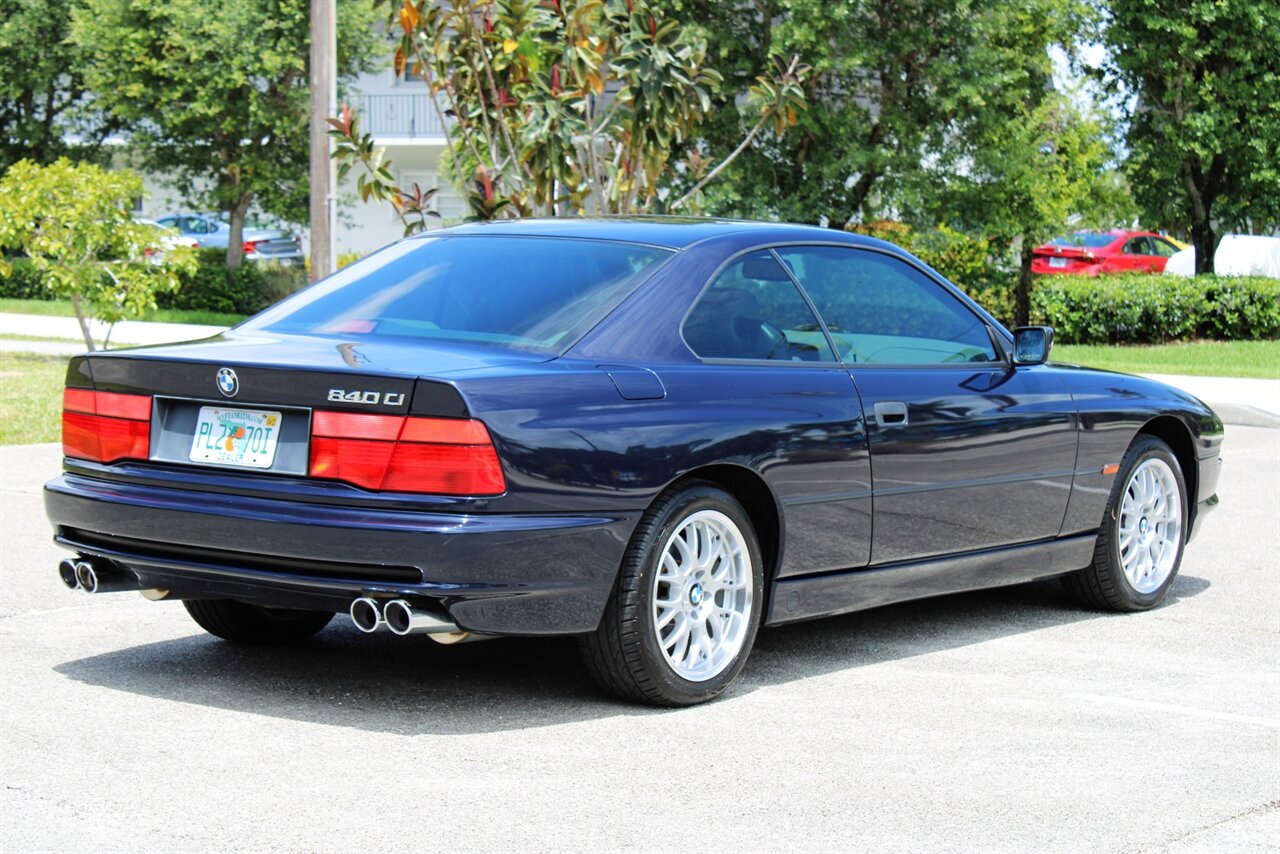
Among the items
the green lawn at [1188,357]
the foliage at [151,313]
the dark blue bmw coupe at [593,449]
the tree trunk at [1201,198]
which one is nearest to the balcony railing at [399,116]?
the foliage at [151,313]

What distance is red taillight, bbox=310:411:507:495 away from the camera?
16.3 ft

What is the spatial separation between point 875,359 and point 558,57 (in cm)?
906

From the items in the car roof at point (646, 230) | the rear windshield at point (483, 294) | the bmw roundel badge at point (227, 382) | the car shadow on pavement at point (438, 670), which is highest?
the car roof at point (646, 230)

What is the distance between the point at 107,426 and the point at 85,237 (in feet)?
40.5

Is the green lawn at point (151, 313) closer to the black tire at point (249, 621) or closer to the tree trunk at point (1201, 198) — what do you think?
the tree trunk at point (1201, 198)

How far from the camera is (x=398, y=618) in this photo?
16.4ft

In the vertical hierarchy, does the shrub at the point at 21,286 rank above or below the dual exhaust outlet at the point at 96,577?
above

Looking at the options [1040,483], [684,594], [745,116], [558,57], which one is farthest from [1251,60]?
[684,594]

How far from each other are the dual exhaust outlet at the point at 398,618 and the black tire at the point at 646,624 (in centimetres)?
52

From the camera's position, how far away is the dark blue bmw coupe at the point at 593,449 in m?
5.03

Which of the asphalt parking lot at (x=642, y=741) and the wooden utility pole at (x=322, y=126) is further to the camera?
the wooden utility pole at (x=322, y=126)

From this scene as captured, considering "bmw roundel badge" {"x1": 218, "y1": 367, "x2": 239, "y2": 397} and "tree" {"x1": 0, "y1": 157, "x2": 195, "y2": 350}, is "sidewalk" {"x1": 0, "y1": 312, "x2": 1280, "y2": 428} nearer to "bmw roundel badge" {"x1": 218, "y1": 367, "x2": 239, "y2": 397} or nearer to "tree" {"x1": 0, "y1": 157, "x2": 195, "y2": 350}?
"tree" {"x1": 0, "y1": 157, "x2": 195, "y2": 350}

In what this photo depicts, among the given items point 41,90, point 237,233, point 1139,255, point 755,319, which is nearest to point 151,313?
point 237,233

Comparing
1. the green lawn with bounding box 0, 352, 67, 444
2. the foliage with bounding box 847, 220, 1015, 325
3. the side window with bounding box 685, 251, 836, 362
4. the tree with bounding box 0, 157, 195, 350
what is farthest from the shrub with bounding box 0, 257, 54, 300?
the side window with bounding box 685, 251, 836, 362
